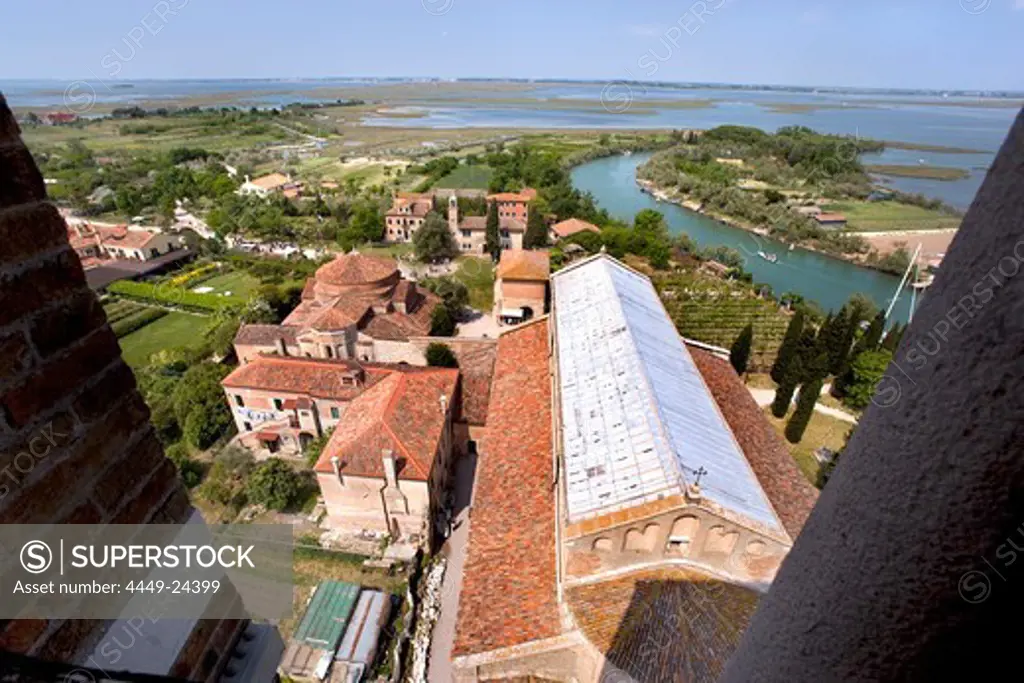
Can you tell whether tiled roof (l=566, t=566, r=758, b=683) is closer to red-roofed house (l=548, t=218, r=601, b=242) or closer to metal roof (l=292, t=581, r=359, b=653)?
metal roof (l=292, t=581, r=359, b=653)

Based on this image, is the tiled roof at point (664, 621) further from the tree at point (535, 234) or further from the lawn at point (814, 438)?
the tree at point (535, 234)

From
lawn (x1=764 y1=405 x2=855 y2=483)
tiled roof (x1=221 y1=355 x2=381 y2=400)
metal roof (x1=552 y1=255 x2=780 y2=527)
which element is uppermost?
metal roof (x1=552 y1=255 x2=780 y2=527)

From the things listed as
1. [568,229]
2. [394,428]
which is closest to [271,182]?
[568,229]

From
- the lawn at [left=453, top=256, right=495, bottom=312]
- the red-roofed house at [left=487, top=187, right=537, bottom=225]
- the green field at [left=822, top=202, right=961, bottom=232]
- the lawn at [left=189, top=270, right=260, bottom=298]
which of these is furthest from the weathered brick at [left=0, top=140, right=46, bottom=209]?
the green field at [left=822, top=202, right=961, bottom=232]

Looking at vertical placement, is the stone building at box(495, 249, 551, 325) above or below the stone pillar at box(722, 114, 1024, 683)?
below

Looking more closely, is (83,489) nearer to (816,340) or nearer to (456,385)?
(456,385)

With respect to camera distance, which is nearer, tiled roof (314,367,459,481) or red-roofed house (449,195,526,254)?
tiled roof (314,367,459,481)

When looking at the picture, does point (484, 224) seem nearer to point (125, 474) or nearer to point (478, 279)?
point (478, 279)
